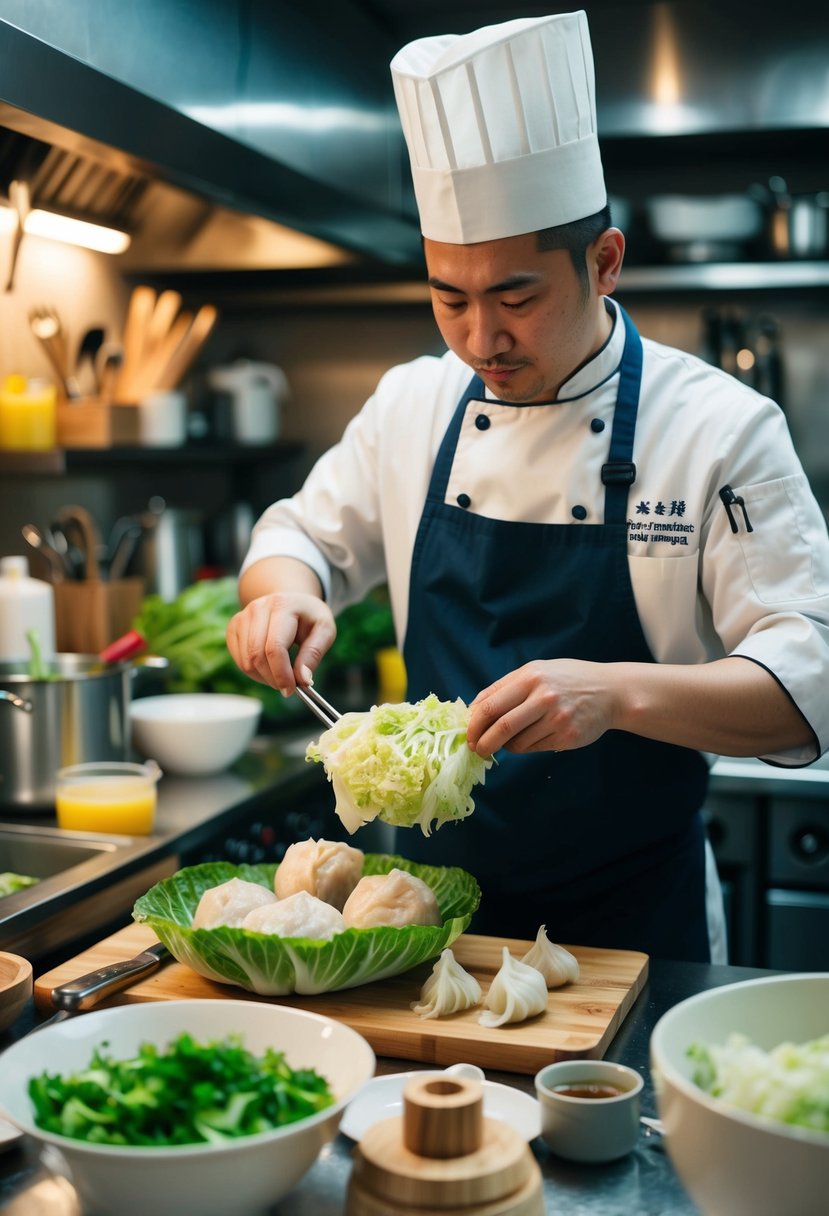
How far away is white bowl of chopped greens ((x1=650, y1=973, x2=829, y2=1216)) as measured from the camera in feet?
3.23

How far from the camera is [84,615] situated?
3.28m

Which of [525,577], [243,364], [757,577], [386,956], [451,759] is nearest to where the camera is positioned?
[386,956]

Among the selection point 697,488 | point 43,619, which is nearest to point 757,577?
point 697,488

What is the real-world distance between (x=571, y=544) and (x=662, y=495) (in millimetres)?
162

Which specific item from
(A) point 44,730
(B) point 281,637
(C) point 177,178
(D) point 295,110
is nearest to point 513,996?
(B) point 281,637

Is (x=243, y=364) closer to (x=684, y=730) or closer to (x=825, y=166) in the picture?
(x=825, y=166)

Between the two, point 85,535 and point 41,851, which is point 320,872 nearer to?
point 41,851

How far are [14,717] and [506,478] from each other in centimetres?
106

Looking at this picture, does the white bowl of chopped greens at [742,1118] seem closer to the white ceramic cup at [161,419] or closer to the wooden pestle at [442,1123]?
the wooden pestle at [442,1123]

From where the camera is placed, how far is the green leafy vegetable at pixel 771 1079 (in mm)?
1028

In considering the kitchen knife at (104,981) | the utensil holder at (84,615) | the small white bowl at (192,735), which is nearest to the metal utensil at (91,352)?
the utensil holder at (84,615)

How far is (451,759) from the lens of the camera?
1.78 metres

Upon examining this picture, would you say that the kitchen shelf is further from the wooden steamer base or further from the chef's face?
the wooden steamer base

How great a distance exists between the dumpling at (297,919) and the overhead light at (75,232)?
2013mm
